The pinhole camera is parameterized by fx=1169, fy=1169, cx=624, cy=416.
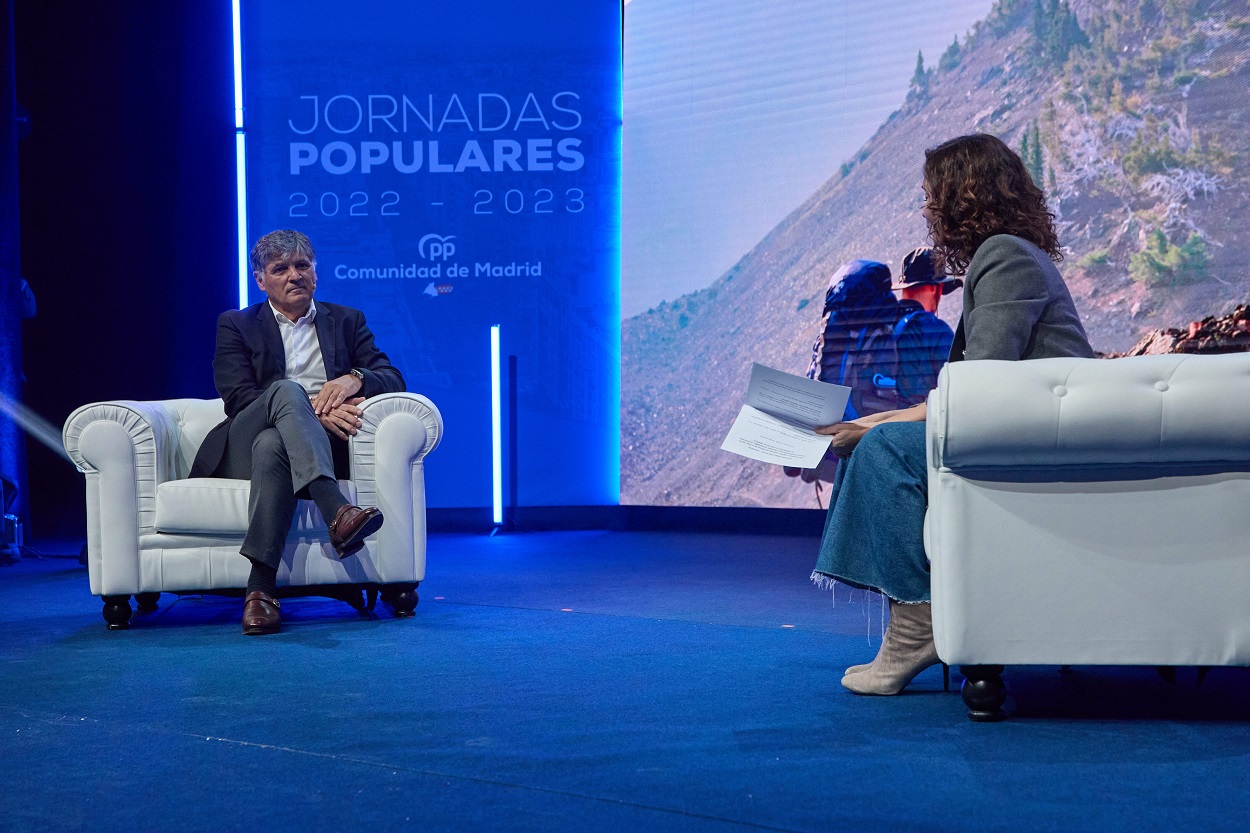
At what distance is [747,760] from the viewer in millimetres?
1562

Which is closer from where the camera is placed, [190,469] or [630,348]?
[190,469]

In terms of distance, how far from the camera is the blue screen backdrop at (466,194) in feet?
18.9

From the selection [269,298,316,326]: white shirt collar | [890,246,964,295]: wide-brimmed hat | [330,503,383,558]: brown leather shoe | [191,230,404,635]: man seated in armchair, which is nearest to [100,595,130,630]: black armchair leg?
[191,230,404,635]: man seated in armchair

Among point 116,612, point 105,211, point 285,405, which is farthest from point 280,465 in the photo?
point 105,211

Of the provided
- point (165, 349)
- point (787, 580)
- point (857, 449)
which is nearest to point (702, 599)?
point (787, 580)

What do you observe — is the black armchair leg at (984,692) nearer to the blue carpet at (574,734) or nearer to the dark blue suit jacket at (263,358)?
the blue carpet at (574,734)

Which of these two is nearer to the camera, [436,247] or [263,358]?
[263,358]

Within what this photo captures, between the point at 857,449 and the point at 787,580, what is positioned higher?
the point at 857,449

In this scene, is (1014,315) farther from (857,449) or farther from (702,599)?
(702,599)

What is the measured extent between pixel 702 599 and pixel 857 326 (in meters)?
2.20

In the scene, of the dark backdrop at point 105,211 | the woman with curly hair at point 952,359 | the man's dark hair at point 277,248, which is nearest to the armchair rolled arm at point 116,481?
the man's dark hair at point 277,248

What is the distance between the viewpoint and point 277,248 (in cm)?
327

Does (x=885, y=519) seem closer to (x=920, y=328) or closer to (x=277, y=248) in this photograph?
(x=277, y=248)

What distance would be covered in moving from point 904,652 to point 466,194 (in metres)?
4.32
